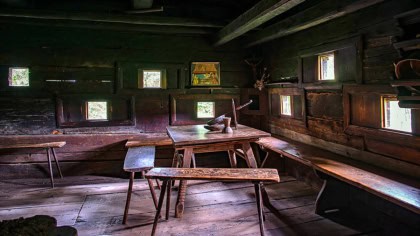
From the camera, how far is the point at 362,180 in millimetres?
2600

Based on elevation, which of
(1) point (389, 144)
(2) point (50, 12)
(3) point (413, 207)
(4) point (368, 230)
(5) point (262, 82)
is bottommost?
(4) point (368, 230)

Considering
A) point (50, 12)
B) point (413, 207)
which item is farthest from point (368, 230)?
point (50, 12)

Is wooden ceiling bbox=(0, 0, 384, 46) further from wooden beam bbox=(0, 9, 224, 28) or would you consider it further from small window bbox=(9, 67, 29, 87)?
small window bbox=(9, 67, 29, 87)

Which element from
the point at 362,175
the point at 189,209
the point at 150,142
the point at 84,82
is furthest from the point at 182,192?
the point at 84,82

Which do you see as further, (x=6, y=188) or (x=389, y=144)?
(x=6, y=188)

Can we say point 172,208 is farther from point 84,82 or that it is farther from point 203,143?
point 84,82

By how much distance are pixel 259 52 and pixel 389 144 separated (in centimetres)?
352

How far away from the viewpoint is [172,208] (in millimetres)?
3656

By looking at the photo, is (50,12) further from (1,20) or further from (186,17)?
(186,17)

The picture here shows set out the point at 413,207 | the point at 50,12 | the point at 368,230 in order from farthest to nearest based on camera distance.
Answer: the point at 50,12, the point at 368,230, the point at 413,207

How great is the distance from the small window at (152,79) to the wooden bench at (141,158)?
106cm

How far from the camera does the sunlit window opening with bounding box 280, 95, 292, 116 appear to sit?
5018 millimetres

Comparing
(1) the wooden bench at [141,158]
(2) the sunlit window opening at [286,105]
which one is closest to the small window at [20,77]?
(1) the wooden bench at [141,158]

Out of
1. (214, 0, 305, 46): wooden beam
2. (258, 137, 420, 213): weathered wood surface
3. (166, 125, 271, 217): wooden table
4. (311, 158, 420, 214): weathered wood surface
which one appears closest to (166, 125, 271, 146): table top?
(166, 125, 271, 217): wooden table
